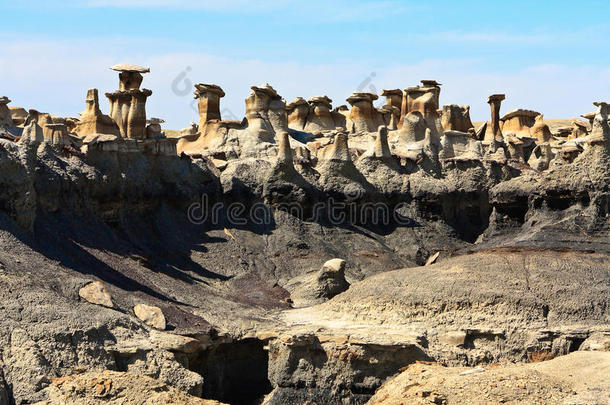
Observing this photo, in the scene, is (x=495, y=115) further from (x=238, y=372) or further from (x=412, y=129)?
(x=238, y=372)

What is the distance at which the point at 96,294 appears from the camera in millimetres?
34344

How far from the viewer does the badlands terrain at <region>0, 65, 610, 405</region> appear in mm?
31656

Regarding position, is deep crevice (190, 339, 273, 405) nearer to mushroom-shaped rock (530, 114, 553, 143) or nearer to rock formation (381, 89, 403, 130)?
rock formation (381, 89, 403, 130)

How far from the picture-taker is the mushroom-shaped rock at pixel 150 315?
34369 millimetres

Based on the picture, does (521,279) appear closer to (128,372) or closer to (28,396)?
(128,372)

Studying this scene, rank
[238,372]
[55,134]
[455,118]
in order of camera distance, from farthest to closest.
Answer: [455,118], [55,134], [238,372]

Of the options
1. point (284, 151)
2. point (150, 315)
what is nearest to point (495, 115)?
point (284, 151)

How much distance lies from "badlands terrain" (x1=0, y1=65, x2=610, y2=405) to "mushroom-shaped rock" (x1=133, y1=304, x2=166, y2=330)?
0.06 m

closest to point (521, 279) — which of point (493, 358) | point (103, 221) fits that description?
point (493, 358)

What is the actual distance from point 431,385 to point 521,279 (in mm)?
6341

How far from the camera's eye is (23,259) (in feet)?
117

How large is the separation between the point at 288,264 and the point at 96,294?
46.9 feet

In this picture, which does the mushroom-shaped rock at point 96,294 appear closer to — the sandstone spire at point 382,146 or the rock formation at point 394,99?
the sandstone spire at point 382,146

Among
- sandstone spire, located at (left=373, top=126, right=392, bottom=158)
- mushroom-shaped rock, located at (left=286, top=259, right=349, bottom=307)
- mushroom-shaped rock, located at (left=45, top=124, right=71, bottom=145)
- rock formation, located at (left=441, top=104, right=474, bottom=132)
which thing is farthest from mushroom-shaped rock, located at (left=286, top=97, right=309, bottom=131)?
mushroom-shaped rock, located at (left=286, top=259, right=349, bottom=307)
